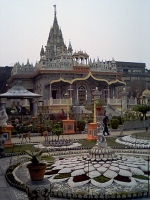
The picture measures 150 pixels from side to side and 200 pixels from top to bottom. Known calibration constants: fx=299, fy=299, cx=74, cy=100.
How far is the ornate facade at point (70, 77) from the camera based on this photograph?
117ft

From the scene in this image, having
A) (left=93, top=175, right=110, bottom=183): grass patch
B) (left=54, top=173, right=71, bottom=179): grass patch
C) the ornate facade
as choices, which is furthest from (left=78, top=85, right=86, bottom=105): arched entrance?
(left=93, top=175, right=110, bottom=183): grass patch

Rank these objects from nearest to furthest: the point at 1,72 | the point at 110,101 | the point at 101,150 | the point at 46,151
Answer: the point at 101,150, the point at 46,151, the point at 110,101, the point at 1,72

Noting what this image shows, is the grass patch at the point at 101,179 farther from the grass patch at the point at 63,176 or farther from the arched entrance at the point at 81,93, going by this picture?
the arched entrance at the point at 81,93

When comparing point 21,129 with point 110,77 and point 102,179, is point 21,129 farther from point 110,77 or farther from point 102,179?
point 110,77

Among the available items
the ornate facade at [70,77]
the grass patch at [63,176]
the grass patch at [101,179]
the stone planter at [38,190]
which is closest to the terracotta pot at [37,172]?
the stone planter at [38,190]

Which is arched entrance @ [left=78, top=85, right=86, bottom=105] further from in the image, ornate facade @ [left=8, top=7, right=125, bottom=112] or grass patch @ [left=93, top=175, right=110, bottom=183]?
grass patch @ [left=93, top=175, right=110, bottom=183]

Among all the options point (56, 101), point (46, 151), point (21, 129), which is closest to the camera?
point (46, 151)

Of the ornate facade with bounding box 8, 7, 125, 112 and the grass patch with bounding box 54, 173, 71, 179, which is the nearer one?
the grass patch with bounding box 54, 173, 71, 179

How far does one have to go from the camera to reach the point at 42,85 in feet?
118

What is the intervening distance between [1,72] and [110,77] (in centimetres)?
2716

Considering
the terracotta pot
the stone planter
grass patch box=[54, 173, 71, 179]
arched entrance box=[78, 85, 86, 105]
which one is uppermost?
arched entrance box=[78, 85, 86, 105]

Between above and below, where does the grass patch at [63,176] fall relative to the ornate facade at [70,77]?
below

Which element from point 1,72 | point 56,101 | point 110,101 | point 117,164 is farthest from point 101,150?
point 1,72

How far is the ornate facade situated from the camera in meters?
35.7
